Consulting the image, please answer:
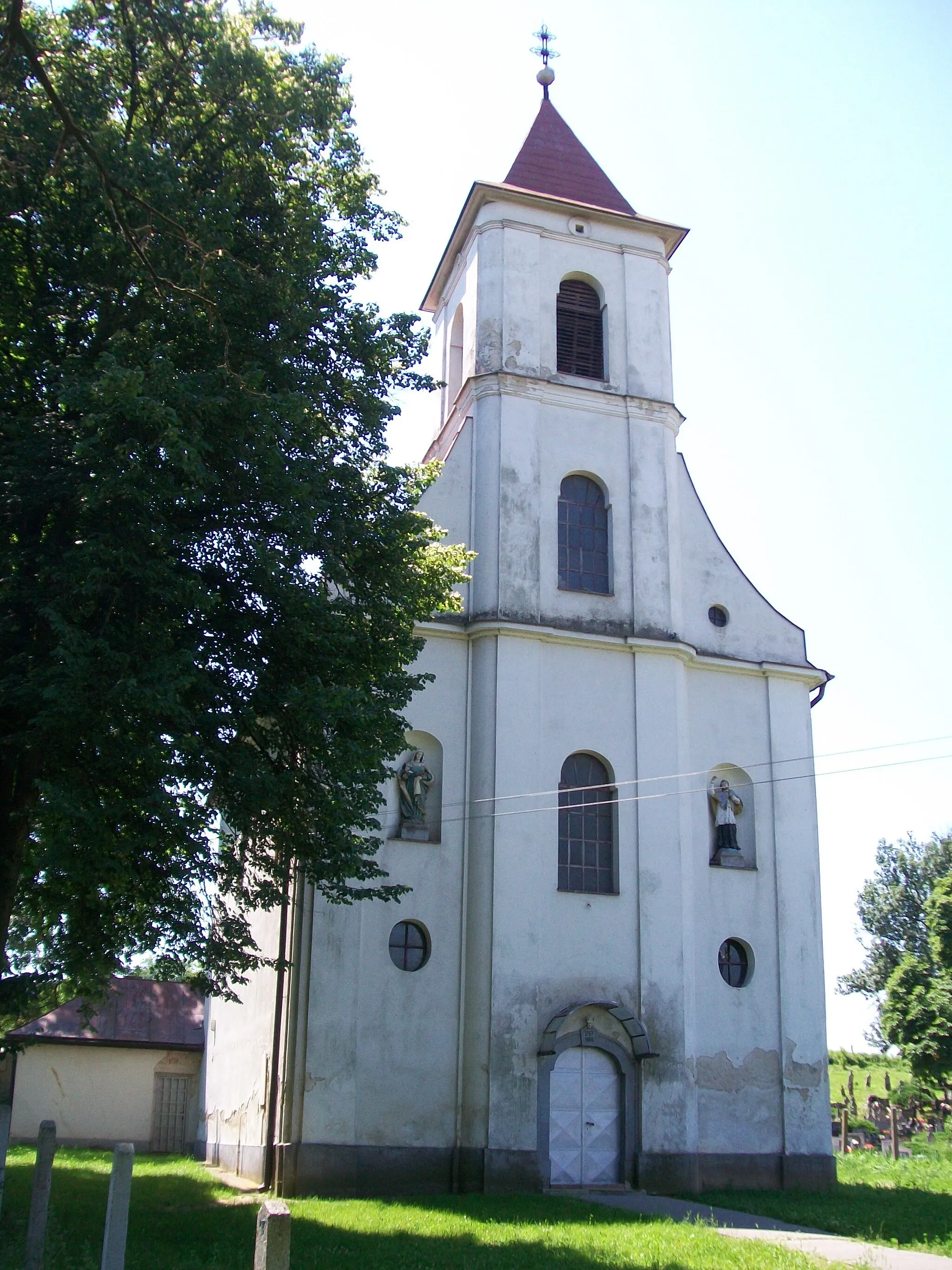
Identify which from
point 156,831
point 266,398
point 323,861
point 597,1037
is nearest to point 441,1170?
point 597,1037

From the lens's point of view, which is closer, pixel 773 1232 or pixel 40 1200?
pixel 40 1200

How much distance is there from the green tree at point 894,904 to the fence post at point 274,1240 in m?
44.0

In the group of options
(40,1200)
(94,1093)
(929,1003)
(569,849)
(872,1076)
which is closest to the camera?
(40,1200)

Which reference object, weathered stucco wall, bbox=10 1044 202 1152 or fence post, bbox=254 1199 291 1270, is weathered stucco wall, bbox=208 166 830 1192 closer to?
weathered stucco wall, bbox=10 1044 202 1152

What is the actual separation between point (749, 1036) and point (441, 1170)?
17.7 ft

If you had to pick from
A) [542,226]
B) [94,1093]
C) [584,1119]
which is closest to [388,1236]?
[584,1119]

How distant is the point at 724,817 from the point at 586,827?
8.03 feet

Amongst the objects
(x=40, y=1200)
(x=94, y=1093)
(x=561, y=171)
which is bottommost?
(x=94, y=1093)

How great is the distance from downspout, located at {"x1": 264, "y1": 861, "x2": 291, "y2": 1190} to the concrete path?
430 cm

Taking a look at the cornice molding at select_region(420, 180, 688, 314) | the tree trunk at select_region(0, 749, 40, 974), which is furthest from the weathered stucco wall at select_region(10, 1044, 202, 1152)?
the cornice molding at select_region(420, 180, 688, 314)

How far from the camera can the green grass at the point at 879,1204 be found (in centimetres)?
1360

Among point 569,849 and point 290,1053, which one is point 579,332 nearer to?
point 569,849

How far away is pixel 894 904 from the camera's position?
47.8 m

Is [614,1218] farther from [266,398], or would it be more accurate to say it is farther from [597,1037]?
[266,398]
